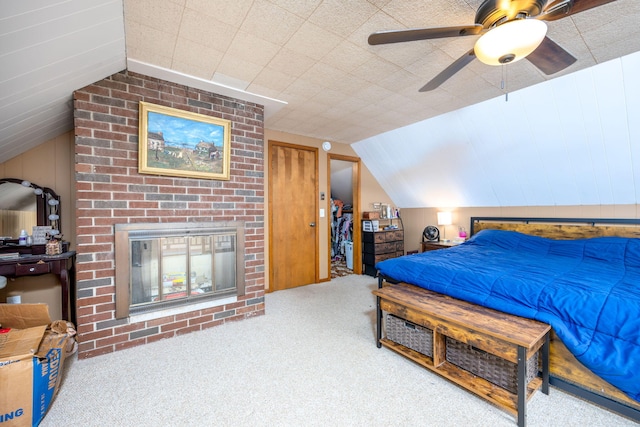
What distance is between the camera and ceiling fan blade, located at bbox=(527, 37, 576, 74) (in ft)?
5.15

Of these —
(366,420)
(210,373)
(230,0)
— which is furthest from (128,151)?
(366,420)

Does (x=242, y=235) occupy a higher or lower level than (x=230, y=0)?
lower

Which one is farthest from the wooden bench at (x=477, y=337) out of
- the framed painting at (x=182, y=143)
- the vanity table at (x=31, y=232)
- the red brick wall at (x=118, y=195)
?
the vanity table at (x=31, y=232)

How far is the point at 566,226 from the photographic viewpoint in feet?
10.9

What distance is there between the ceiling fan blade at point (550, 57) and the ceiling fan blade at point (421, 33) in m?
0.43

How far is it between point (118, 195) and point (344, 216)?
4256mm

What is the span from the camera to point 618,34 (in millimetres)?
1870

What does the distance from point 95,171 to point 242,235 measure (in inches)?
53.0

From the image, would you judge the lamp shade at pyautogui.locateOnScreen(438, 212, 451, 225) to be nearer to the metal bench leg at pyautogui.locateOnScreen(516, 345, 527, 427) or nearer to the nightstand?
the nightstand

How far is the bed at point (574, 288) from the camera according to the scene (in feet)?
4.94

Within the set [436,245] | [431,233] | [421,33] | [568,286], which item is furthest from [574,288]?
[431,233]

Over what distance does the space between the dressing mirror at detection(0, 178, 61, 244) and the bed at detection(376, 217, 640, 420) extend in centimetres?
317

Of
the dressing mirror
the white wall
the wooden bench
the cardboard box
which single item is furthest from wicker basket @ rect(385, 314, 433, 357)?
the dressing mirror

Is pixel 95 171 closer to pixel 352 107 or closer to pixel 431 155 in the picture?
pixel 352 107
